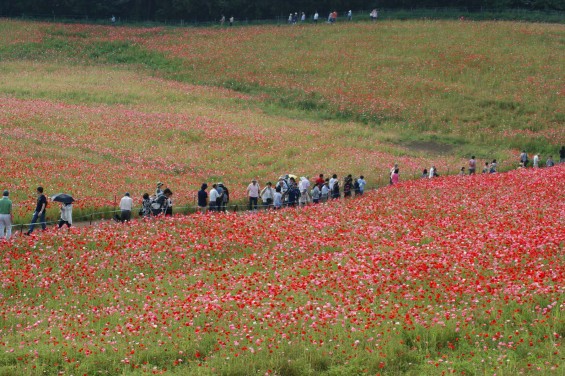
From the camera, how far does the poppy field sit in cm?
1630

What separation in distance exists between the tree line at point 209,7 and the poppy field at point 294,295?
7281 cm

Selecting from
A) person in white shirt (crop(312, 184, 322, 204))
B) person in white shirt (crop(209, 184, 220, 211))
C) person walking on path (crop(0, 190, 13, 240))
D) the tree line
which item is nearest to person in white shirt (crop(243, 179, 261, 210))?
person in white shirt (crop(209, 184, 220, 211))

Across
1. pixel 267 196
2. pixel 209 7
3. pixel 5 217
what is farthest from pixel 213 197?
pixel 209 7

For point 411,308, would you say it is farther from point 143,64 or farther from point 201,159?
point 143,64

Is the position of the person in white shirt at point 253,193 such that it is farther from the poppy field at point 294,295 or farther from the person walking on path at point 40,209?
the person walking on path at point 40,209

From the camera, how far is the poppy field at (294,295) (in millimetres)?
16297

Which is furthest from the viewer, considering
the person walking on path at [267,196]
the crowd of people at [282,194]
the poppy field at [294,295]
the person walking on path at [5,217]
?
the person walking on path at [267,196]

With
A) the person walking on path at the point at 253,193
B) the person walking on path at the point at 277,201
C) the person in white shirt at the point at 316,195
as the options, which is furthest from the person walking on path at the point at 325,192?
the person walking on path at the point at 253,193

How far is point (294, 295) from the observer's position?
19844 millimetres

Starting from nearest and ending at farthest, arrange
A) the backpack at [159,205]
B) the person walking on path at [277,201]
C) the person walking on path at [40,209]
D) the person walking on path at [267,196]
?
the person walking on path at [40,209] → the backpack at [159,205] → the person walking on path at [277,201] → the person walking on path at [267,196]

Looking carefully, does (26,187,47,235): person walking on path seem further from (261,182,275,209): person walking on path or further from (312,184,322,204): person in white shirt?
(312,184,322,204): person in white shirt

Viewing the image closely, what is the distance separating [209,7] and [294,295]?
82.0m

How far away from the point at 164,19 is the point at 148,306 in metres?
84.4

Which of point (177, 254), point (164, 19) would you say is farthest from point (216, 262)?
point (164, 19)
